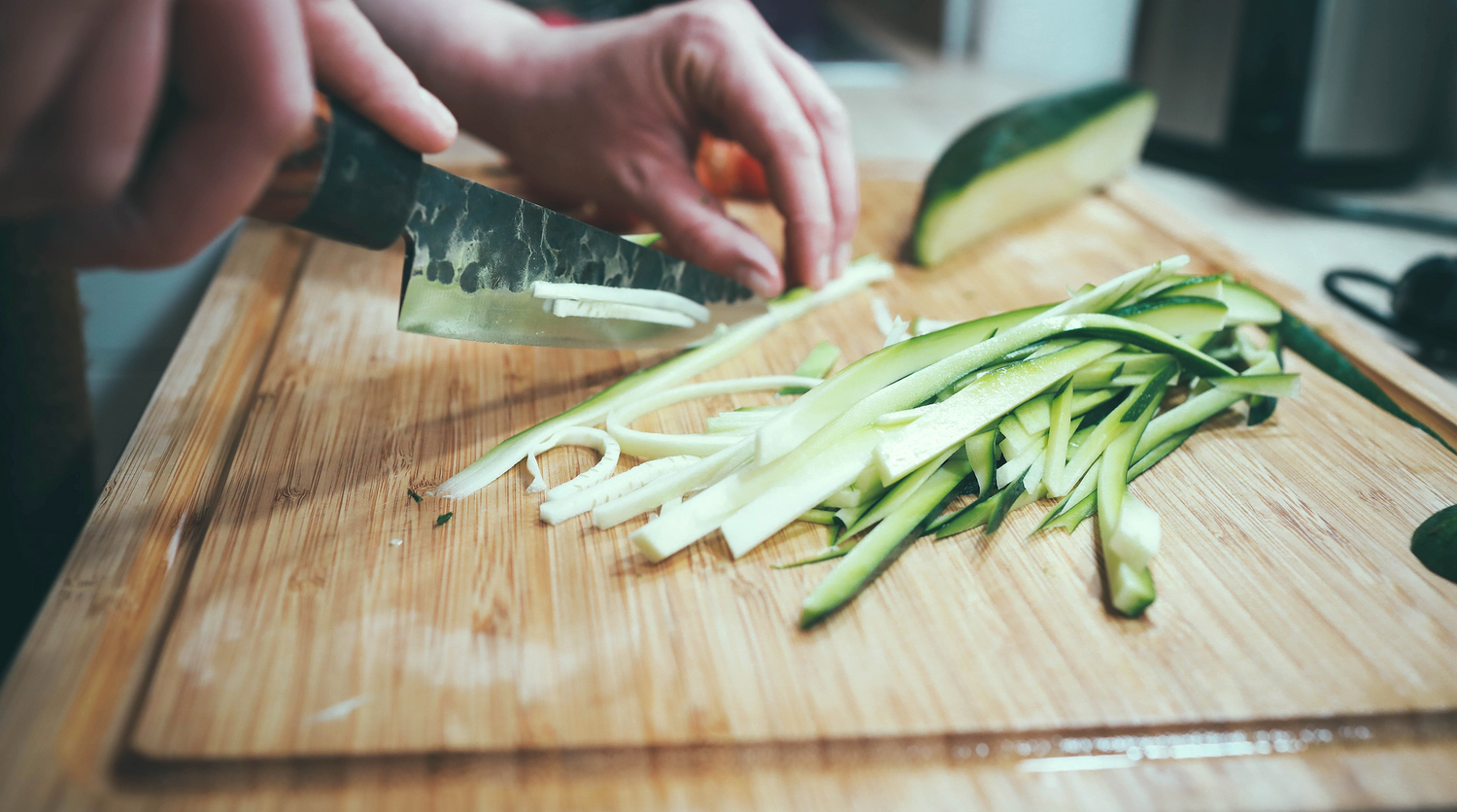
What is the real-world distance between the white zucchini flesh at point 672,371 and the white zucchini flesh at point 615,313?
0.06 m

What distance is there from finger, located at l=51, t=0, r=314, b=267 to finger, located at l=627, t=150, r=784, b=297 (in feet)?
2.58

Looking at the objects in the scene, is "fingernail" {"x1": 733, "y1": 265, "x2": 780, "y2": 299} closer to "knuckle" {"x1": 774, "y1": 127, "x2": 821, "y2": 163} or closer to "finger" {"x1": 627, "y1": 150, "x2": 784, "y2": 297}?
"finger" {"x1": 627, "y1": 150, "x2": 784, "y2": 297}

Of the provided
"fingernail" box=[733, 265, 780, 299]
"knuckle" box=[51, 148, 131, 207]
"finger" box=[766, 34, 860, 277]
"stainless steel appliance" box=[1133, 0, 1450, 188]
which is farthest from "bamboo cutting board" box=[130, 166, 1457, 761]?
"stainless steel appliance" box=[1133, 0, 1450, 188]

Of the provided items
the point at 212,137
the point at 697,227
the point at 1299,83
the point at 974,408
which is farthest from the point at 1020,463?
the point at 1299,83

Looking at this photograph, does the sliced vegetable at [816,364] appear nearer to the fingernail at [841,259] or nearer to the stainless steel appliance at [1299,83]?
the fingernail at [841,259]

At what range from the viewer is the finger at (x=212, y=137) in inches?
28.8

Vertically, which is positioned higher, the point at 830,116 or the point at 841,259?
the point at 830,116

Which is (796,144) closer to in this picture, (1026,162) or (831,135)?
(831,135)

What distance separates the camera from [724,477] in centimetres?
111

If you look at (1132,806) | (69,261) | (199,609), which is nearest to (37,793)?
(199,609)

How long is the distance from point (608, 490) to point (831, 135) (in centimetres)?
86

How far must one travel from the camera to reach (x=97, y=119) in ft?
2.27

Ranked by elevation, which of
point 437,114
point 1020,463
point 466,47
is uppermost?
point 437,114

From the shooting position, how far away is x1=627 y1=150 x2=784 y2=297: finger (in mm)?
1500
